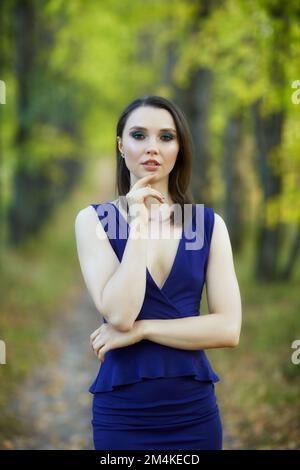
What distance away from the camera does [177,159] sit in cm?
302

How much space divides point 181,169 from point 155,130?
10.4 inches

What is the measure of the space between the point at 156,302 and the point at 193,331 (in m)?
0.21

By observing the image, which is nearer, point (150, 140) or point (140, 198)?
point (140, 198)

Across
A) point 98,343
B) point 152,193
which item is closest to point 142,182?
point 152,193

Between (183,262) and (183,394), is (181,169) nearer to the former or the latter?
(183,262)

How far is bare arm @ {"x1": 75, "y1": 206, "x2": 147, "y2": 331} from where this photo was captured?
8.59 ft

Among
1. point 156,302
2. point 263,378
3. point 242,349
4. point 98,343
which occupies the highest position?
point 156,302

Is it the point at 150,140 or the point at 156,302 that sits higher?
the point at 150,140

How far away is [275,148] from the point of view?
35.8 ft

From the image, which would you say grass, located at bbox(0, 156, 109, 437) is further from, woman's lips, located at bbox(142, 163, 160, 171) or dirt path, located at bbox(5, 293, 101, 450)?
woman's lips, located at bbox(142, 163, 160, 171)

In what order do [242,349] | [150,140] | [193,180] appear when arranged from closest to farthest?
[150,140], [242,349], [193,180]

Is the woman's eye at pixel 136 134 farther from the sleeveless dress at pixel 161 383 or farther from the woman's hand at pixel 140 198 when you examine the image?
the sleeveless dress at pixel 161 383

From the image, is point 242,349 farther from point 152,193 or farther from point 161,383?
point 152,193
